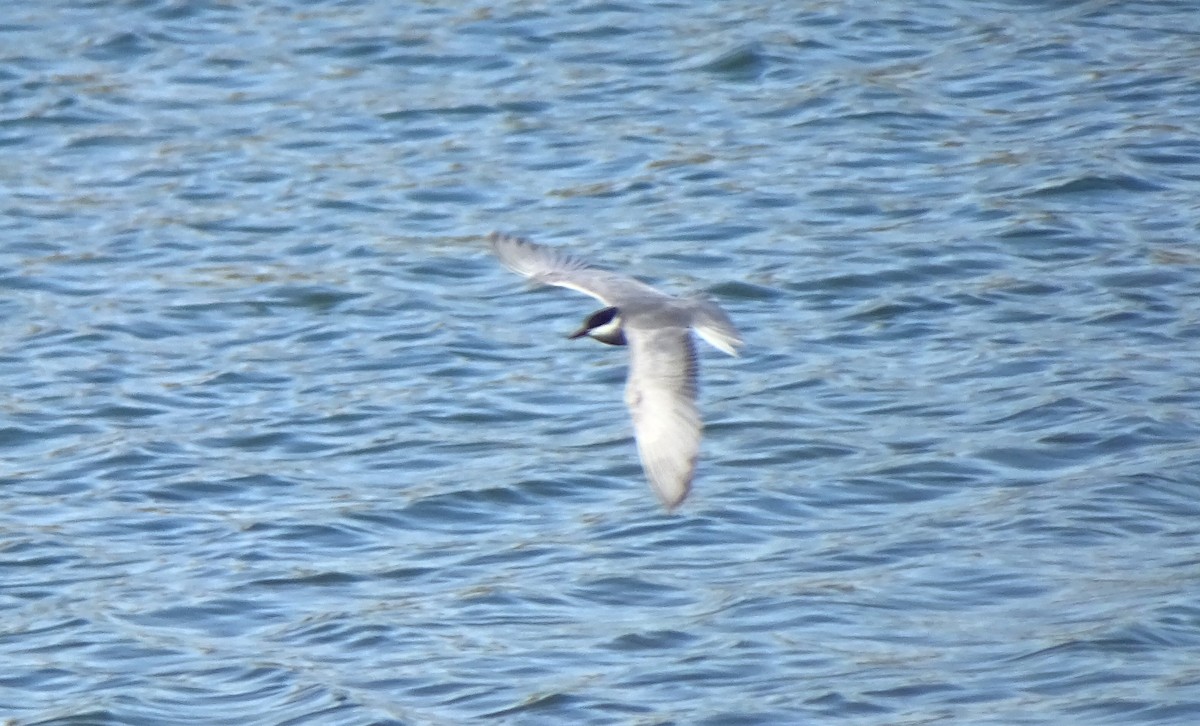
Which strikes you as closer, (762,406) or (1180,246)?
(762,406)

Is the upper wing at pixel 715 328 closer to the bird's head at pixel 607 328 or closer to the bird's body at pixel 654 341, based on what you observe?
the bird's body at pixel 654 341

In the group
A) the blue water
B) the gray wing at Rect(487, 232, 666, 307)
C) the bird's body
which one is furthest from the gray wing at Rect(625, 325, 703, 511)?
the blue water

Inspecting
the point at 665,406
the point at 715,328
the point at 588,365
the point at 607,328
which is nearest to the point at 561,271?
the point at 607,328

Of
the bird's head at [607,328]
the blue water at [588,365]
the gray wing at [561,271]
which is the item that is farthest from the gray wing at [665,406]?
the blue water at [588,365]

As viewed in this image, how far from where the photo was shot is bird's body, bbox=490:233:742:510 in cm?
519

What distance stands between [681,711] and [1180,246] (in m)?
4.38

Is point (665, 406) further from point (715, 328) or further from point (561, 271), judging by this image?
point (561, 271)

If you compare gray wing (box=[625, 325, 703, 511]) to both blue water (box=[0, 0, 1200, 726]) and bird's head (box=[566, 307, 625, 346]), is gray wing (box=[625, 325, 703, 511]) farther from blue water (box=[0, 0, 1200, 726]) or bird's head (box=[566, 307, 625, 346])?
blue water (box=[0, 0, 1200, 726])

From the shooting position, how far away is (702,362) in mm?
8688

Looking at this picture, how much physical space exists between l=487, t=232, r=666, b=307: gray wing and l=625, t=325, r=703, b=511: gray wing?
1.60ft

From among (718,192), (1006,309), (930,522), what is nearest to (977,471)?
(930,522)

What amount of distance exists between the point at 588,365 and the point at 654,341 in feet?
9.20

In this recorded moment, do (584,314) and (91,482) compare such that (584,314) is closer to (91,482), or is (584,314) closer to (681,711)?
(91,482)

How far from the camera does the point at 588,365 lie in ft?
28.1
